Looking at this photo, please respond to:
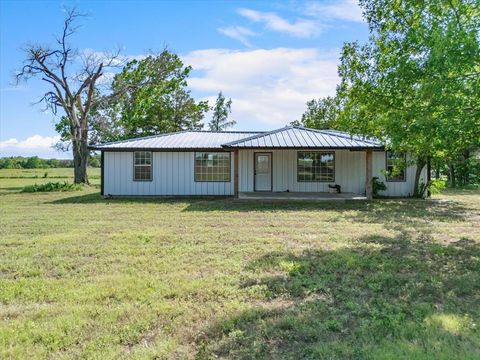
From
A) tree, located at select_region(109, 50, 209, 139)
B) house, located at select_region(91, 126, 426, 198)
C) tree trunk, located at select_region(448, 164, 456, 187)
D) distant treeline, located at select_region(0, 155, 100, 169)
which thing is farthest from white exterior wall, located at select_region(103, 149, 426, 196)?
distant treeline, located at select_region(0, 155, 100, 169)

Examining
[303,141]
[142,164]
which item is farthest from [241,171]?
[142,164]

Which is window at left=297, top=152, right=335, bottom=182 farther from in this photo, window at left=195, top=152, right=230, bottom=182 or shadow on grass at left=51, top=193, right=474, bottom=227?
window at left=195, top=152, right=230, bottom=182

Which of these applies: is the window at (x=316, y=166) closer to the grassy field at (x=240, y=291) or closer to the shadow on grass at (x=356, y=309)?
the grassy field at (x=240, y=291)

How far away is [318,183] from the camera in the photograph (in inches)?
676

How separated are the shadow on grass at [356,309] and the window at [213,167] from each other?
10.9 metres

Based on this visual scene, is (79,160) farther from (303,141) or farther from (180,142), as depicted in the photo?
(303,141)

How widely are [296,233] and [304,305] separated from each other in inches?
166

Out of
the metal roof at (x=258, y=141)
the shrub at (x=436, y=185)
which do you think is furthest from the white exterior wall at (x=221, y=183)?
the shrub at (x=436, y=185)

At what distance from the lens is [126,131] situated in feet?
107

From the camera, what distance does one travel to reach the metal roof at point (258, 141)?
14445 millimetres

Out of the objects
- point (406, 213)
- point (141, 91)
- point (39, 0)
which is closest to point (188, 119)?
point (141, 91)

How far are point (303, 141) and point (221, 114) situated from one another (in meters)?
30.2

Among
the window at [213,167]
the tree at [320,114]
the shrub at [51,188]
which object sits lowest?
the shrub at [51,188]

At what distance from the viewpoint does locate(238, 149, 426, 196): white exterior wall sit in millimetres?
17125
